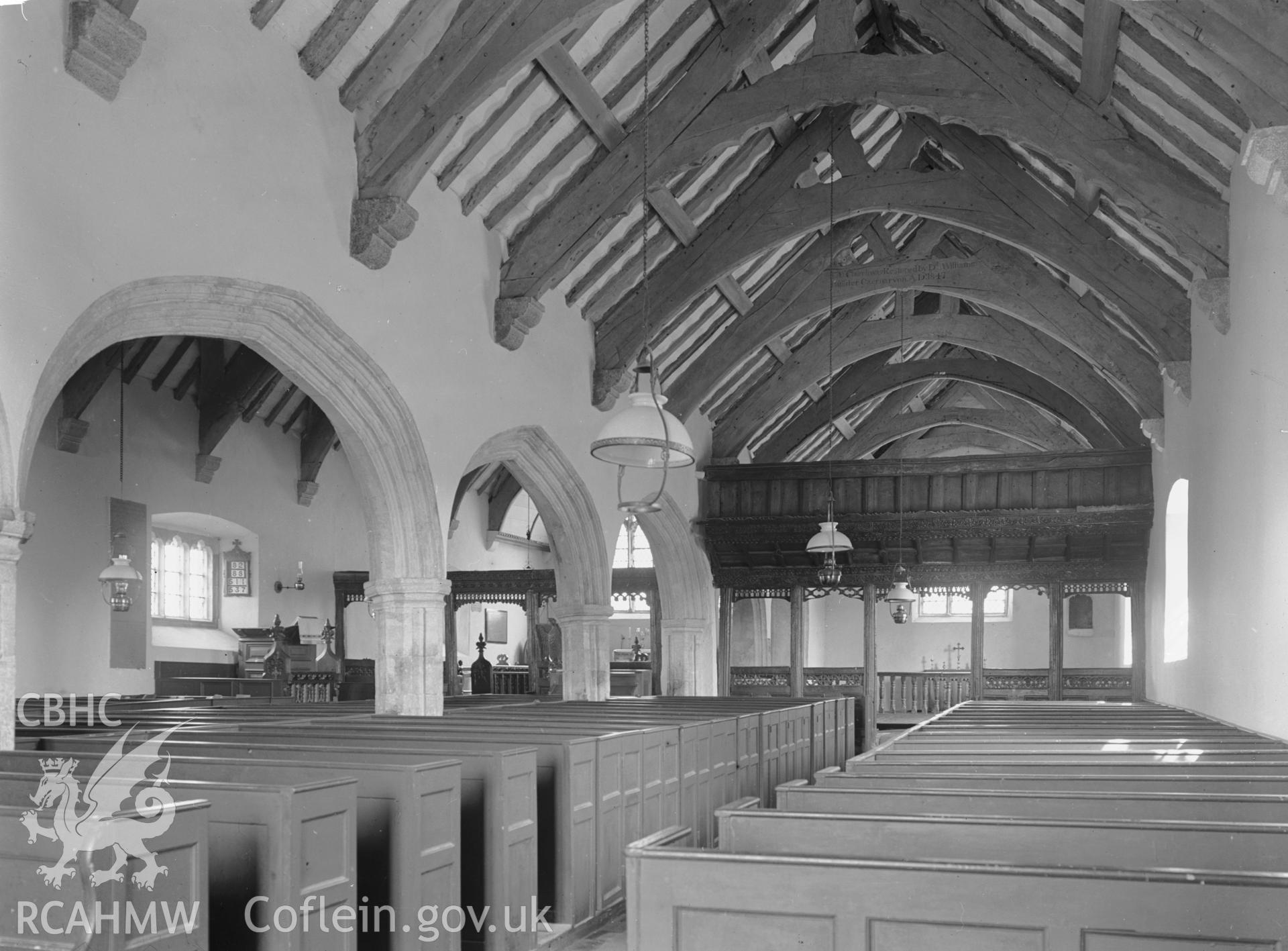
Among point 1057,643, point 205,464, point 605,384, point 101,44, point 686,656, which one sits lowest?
point 686,656

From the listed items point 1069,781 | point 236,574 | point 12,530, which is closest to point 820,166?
point 236,574

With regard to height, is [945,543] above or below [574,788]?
above

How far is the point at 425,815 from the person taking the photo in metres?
4.55

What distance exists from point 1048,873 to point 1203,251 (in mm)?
7026

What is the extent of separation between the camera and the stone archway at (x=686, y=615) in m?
15.7

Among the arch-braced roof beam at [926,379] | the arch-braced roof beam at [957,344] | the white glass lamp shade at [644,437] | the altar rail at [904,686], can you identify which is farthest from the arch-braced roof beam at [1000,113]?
the altar rail at [904,686]

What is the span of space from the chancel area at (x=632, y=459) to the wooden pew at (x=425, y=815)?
0.07ft

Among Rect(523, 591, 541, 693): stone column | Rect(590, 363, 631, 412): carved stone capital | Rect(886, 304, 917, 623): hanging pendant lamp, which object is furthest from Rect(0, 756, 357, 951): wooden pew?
Rect(523, 591, 541, 693): stone column

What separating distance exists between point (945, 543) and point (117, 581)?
30.8ft

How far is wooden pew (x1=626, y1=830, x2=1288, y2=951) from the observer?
2600 mm

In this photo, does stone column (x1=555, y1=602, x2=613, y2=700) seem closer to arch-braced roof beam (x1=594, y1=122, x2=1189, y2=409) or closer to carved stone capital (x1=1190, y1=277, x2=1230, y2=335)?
arch-braced roof beam (x1=594, y1=122, x2=1189, y2=409)

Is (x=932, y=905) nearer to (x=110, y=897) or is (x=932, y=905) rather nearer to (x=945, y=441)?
(x=110, y=897)

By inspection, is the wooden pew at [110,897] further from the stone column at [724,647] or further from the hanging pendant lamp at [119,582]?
the stone column at [724,647]

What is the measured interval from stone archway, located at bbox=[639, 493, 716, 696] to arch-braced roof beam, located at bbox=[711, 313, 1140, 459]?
6.02 ft
